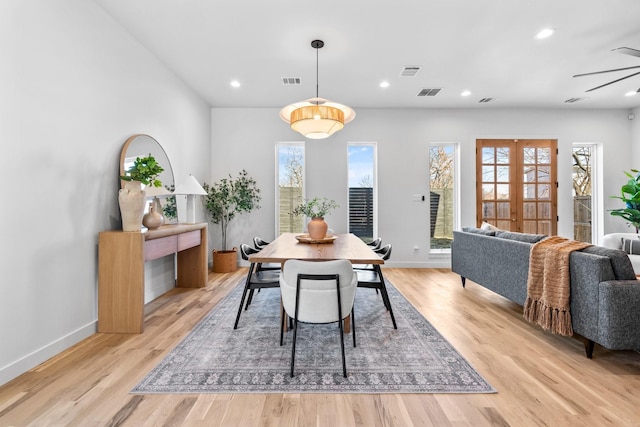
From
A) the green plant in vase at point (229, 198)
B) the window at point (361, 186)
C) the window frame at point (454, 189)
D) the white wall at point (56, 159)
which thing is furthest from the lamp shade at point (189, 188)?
the window frame at point (454, 189)

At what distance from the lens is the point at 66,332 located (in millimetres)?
2420

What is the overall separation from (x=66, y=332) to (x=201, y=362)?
1167 millimetres

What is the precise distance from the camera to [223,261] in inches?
203

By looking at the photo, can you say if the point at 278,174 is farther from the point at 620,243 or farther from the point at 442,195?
the point at 620,243

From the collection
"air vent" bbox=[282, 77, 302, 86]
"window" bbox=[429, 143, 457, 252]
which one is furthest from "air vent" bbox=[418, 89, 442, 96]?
"air vent" bbox=[282, 77, 302, 86]

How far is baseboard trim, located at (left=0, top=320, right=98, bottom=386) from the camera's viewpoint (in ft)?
6.40

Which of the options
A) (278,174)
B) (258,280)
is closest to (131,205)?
(258,280)

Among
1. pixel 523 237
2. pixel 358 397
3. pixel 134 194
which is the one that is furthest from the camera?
pixel 523 237

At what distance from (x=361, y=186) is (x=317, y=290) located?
4.05m

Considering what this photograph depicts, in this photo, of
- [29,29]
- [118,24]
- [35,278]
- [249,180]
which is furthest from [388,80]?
[35,278]

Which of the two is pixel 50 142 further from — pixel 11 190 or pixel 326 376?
pixel 326 376

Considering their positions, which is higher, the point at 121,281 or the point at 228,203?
the point at 228,203

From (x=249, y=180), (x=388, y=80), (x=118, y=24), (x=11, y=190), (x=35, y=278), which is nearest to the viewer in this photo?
(x=11, y=190)

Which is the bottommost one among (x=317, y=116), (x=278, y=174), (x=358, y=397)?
(x=358, y=397)
